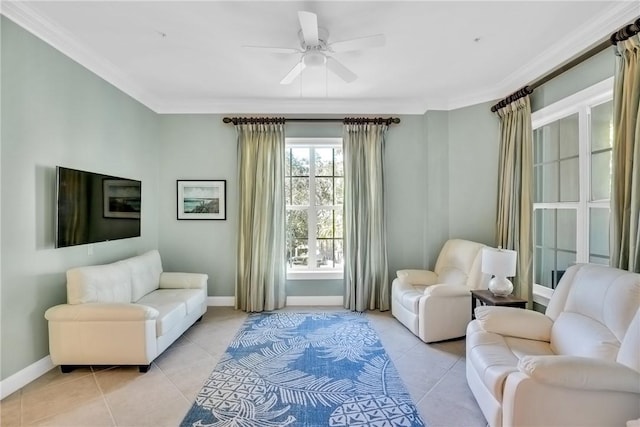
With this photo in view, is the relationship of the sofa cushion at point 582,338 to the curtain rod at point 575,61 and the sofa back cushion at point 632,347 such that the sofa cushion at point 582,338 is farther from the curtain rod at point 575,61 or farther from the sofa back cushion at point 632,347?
the curtain rod at point 575,61

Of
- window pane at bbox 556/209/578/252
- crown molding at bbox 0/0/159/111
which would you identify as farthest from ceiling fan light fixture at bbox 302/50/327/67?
window pane at bbox 556/209/578/252

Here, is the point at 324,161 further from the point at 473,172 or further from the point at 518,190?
the point at 518,190

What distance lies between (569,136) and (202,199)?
14.3 ft

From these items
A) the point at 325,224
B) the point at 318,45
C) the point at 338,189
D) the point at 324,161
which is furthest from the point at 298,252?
the point at 318,45

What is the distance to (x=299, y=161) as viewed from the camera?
4594mm

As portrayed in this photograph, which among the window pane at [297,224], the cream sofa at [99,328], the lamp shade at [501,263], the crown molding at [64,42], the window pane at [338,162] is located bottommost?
the cream sofa at [99,328]

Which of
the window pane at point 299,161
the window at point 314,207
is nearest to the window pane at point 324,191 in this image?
the window at point 314,207

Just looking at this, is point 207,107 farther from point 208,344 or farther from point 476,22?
point 476,22

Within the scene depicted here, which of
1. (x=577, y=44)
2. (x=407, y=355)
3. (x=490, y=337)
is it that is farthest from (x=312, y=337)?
(x=577, y=44)

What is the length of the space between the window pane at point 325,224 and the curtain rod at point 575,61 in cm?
251

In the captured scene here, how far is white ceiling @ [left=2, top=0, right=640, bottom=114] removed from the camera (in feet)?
7.66

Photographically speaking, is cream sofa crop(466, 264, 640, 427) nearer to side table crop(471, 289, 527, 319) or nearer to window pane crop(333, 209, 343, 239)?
side table crop(471, 289, 527, 319)

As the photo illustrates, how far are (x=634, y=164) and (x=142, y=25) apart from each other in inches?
152

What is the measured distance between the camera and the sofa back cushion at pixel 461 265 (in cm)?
336
